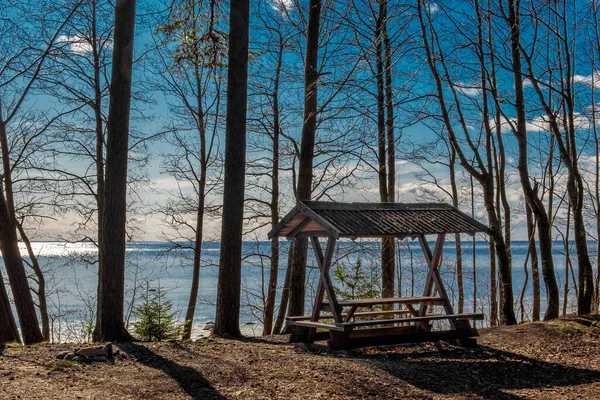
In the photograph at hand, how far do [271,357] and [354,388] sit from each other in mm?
1903

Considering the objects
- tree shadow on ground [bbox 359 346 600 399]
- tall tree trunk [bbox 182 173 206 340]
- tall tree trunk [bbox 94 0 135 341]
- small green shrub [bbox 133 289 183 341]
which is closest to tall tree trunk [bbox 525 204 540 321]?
tree shadow on ground [bbox 359 346 600 399]

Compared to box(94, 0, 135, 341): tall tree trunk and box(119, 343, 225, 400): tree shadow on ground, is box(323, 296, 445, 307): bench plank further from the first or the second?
box(94, 0, 135, 341): tall tree trunk

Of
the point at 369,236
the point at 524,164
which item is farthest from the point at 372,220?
the point at 524,164

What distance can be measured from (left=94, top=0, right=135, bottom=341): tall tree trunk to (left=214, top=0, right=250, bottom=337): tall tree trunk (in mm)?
1621

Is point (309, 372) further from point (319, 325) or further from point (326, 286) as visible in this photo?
point (326, 286)

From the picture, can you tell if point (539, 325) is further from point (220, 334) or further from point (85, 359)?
point (85, 359)

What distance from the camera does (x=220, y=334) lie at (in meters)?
9.30

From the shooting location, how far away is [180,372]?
6469mm

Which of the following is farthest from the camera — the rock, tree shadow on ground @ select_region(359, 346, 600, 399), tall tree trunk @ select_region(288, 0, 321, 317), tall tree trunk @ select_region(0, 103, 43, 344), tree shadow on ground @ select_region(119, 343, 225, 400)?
tall tree trunk @ select_region(288, 0, 321, 317)

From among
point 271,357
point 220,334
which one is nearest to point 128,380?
point 271,357

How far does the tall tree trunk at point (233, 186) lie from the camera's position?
Result: 934cm

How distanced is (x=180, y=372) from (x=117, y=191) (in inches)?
144

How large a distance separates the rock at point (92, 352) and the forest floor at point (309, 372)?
0.71ft

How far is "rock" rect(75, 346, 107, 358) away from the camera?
7.00 m
